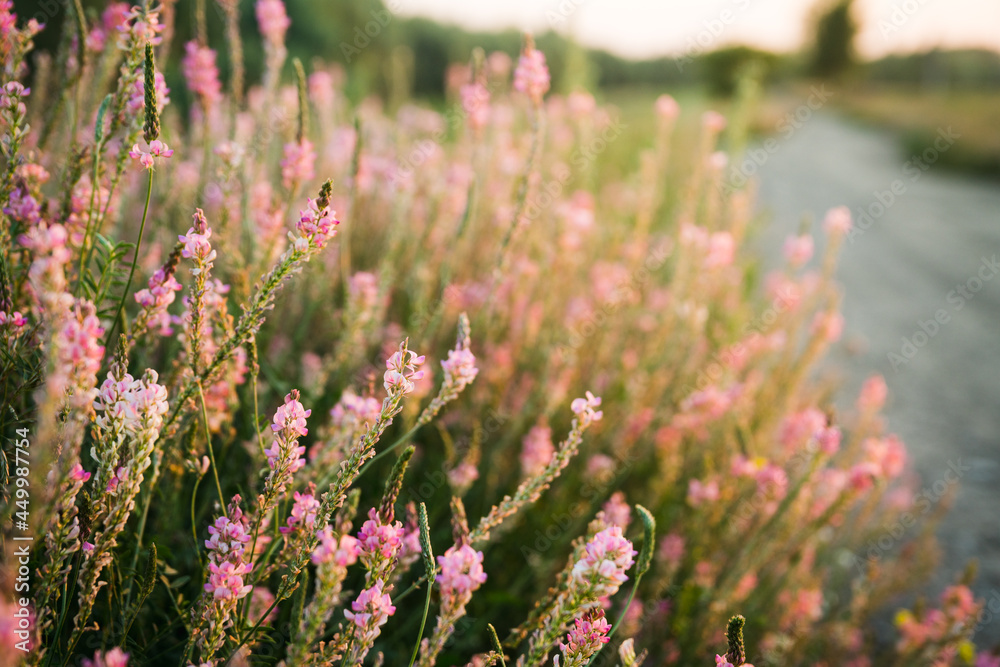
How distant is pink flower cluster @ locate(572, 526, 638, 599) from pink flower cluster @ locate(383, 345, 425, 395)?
35 cm

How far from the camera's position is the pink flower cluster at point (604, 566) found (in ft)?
2.69

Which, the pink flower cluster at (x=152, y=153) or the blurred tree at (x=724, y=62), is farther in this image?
the blurred tree at (x=724, y=62)

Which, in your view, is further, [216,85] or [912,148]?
[912,148]

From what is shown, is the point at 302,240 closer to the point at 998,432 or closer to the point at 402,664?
the point at 402,664

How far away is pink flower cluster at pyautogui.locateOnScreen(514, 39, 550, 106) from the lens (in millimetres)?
1545

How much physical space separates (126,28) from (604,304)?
6.11 feet

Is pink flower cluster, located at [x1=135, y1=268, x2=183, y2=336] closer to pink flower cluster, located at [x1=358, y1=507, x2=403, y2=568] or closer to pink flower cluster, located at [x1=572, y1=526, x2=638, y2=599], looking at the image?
pink flower cluster, located at [x1=358, y1=507, x2=403, y2=568]

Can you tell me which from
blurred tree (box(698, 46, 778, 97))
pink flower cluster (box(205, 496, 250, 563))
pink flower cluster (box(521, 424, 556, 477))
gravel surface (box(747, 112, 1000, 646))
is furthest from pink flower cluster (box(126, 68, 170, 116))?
blurred tree (box(698, 46, 778, 97))

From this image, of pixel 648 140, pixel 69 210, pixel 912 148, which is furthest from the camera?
pixel 912 148

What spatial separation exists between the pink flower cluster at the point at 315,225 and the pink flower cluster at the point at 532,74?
91cm

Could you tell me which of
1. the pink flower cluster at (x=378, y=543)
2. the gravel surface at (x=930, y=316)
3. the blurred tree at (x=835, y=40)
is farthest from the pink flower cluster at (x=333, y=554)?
the blurred tree at (x=835, y=40)

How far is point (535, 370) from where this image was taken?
231cm

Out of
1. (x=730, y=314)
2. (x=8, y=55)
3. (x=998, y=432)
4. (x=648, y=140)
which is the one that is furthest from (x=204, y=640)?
(x=648, y=140)

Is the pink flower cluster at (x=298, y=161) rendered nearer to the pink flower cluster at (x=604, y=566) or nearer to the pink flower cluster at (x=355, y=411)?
the pink flower cluster at (x=355, y=411)
